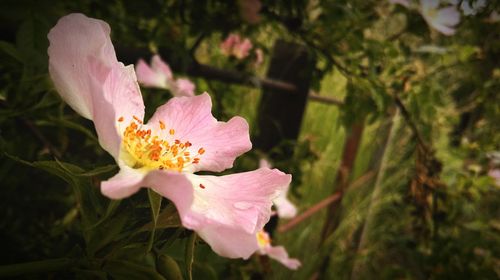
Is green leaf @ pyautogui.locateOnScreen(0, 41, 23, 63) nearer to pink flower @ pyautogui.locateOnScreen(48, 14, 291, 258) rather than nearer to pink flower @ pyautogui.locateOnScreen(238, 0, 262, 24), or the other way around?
pink flower @ pyautogui.locateOnScreen(48, 14, 291, 258)

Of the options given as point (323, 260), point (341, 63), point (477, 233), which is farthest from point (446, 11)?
point (323, 260)

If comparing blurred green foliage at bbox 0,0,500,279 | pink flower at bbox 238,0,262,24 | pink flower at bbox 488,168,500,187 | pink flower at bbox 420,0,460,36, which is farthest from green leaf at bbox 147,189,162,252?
pink flower at bbox 488,168,500,187

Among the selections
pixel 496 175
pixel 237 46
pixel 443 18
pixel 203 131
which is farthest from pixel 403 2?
pixel 496 175

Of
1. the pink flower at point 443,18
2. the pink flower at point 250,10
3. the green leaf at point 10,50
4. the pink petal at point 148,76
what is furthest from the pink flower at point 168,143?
the pink flower at point 443,18

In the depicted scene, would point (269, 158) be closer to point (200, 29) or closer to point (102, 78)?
point (200, 29)

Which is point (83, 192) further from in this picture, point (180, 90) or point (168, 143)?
point (180, 90)

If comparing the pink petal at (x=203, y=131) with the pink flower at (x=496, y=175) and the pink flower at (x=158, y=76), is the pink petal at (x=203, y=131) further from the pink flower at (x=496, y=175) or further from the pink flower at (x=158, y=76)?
the pink flower at (x=496, y=175)

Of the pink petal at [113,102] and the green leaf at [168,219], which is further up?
the pink petal at [113,102]
